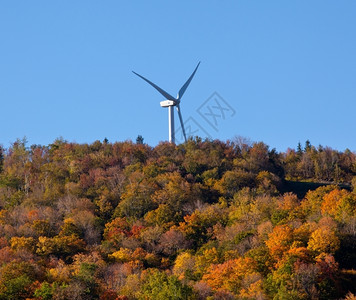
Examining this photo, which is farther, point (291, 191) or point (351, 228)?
point (291, 191)

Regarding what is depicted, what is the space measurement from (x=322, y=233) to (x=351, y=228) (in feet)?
17.1

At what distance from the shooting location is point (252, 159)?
4902 inches

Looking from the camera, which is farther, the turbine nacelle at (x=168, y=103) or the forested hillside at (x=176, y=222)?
the turbine nacelle at (x=168, y=103)

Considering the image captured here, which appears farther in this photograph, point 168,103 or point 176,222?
point 168,103

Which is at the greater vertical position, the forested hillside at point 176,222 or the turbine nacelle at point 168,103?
the turbine nacelle at point 168,103

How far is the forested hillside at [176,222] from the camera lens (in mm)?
66000

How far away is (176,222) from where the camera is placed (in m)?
98.6

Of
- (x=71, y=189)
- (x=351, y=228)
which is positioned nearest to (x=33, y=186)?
(x=71, y=189)

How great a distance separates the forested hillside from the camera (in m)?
66.0

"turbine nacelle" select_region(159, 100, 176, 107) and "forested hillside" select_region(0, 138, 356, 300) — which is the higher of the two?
"turbine nacelle" select_region(159, 100, 176, 107)

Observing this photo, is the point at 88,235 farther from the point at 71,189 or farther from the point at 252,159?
the point at 252,159

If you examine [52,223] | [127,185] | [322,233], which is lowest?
[322,233]

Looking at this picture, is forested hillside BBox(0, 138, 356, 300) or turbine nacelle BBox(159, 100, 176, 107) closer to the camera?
forested hillside BBox(0, 138, 356, 300)

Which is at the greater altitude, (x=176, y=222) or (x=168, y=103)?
(x=168, y=103)
